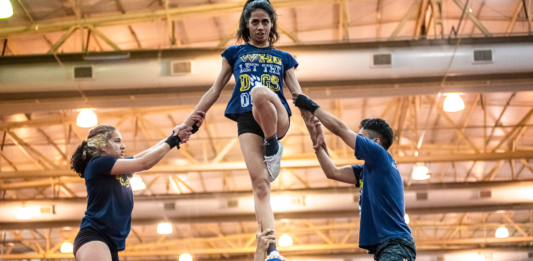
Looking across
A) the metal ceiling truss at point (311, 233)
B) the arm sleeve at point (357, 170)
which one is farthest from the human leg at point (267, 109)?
the metal ceiling truss at point (311, 233)

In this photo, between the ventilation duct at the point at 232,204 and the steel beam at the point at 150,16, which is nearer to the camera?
the steel beam at the point at 150,16

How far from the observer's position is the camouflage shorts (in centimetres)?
438

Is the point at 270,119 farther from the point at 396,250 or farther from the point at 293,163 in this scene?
the point at 293,163

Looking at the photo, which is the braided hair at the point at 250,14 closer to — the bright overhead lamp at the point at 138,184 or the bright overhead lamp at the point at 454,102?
the bright overhead lamp at the point at 454,102

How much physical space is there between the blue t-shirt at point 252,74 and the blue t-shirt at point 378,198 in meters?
0.85

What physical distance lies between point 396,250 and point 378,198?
1.57ft

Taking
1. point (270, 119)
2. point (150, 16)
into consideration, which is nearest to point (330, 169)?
point (270, 119)

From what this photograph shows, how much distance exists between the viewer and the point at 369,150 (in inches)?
187

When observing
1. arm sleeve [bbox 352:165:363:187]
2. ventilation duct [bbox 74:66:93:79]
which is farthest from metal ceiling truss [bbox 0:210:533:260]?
arm sleeve [bbox 352:165:363:187]

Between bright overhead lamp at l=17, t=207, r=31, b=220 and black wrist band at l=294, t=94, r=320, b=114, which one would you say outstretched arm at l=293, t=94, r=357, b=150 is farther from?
bright overhead lamp at l=17, t=207, r=31, b=220

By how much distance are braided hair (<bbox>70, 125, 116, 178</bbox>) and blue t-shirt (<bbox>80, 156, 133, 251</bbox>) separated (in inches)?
5.2

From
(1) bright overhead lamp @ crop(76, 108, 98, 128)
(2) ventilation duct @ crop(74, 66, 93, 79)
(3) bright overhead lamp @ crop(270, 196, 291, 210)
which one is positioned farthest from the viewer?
(3) bright overhead lamp @ crop(270, 196, 291, 210)

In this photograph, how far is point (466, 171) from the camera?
73.6ft

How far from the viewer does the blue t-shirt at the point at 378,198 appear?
15.0 ft
